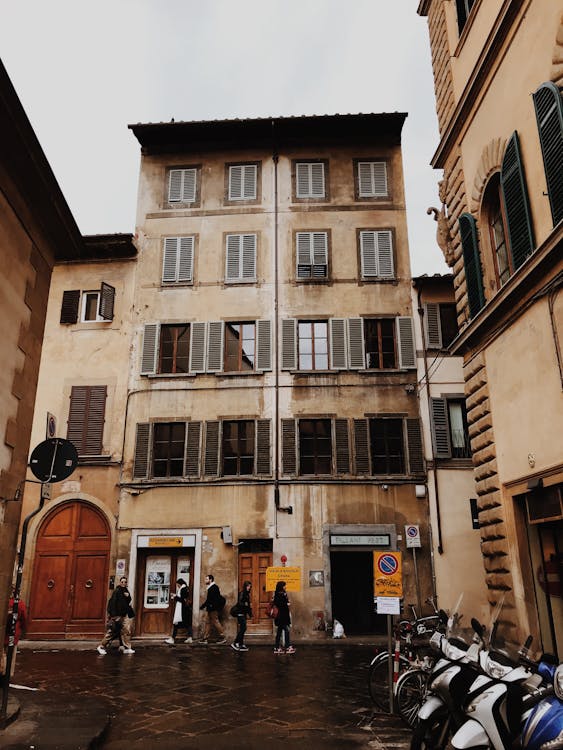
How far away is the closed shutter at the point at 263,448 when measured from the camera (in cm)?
1811

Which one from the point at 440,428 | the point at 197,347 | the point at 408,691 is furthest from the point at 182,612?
the point at 408,691

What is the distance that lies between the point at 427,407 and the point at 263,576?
6652 millimetres

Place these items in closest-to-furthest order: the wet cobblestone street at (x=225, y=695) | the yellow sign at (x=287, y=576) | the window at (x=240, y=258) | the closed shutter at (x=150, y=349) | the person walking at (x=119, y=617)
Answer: the wet cobblestone street at (x=225, y=695)
the person walking at (x=119, y=617)
the yellow sign at (x=287, y=576)
the closed shutter at (x=150, y=349)
the window at (x=240, y=258)

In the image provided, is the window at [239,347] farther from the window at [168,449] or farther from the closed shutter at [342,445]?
the closed shutter at [342,445]

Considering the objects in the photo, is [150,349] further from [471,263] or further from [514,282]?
[514,282]

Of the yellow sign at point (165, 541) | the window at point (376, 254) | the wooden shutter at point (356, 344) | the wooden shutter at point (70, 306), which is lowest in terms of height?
the yellow sign at point (165, 541)

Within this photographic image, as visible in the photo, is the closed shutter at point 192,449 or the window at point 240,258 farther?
the window at point 240,258

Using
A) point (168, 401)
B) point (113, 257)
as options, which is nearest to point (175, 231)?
point (113, 257)

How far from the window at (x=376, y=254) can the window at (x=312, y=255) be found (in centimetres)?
120

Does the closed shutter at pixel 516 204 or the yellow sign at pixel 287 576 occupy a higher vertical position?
the closed shutter at pixel 516 204

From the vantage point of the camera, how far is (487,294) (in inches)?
375

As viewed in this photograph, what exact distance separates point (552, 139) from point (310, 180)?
14.5 m

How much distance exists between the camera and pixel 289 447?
1830 centimetres

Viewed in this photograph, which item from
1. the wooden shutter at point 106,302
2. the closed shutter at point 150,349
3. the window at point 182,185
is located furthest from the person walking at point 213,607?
the window at point 182,185
